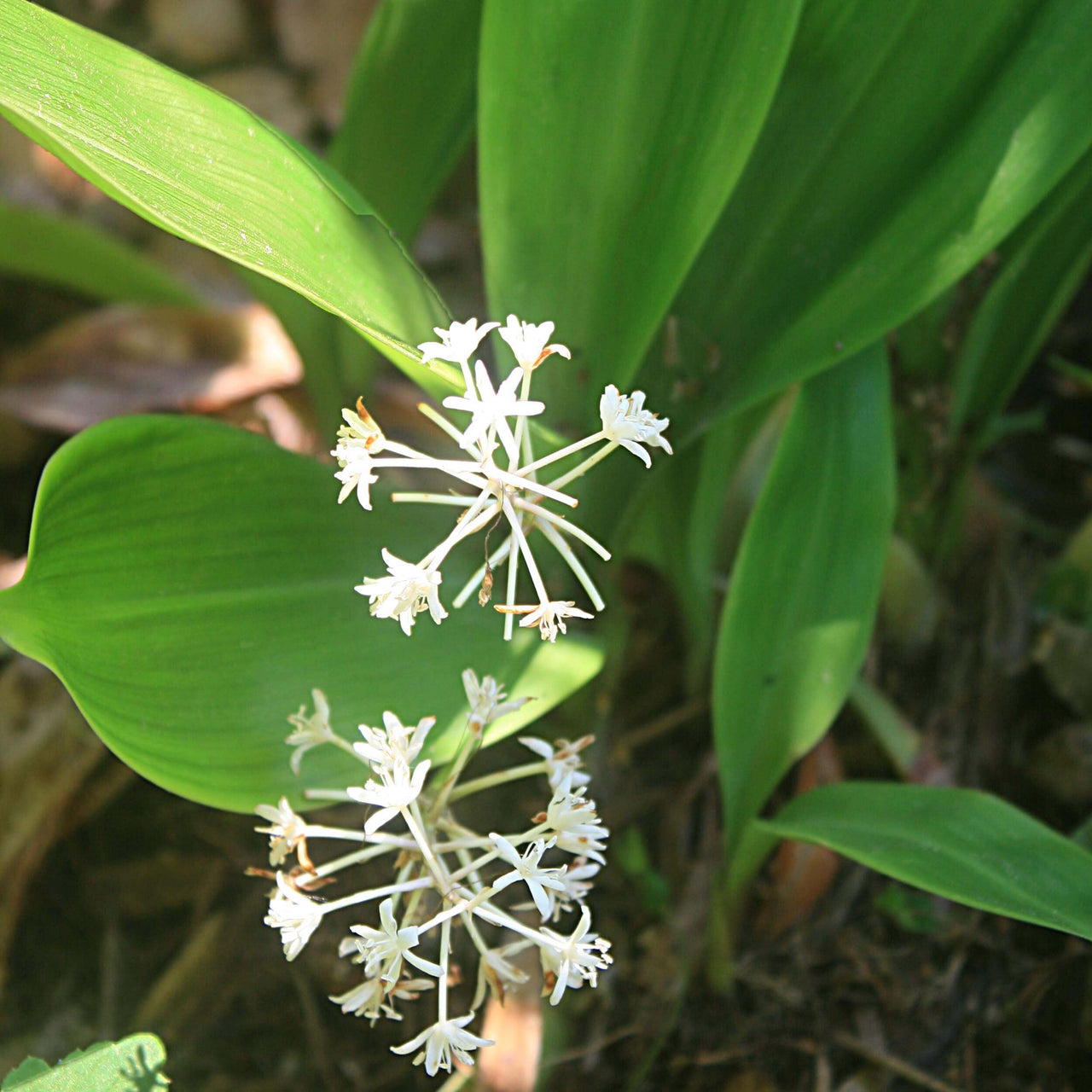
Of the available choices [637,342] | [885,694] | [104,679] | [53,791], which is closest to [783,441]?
[637,342]

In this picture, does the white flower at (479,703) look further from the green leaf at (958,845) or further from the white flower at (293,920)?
the green leaf at (958,845)

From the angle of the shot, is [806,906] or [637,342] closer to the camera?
[637,342]

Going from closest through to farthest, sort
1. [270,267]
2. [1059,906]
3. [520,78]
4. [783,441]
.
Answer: [270,267]
[1059,906]
[520,78]
[783,441]

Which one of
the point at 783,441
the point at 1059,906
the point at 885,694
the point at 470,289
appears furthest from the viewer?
the point at 470,289

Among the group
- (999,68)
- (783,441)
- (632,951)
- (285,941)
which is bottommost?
(632,951)

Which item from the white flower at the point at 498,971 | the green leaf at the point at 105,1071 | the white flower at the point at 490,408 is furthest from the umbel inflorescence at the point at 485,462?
the green leaf at the point at 105,1071

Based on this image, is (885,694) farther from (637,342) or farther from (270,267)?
(270,267)

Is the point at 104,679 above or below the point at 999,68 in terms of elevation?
below

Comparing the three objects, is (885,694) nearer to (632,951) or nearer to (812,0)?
(632,951)
